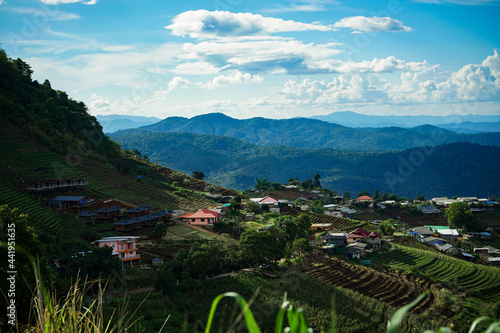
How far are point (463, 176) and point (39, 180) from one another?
129m

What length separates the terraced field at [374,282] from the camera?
1003 inches

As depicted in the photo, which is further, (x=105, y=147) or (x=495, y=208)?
(x=495, y=208)

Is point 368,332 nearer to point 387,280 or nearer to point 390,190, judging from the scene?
point 387,280

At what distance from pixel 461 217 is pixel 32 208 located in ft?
149

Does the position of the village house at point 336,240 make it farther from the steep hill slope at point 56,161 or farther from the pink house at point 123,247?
the pink house at point 123,247

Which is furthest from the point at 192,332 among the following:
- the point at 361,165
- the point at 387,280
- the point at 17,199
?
the point at 361,165

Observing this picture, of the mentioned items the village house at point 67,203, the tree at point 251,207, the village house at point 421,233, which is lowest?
the village house at point 421,233

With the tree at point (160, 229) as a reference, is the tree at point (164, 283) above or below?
below

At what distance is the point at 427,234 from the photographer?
4747cm

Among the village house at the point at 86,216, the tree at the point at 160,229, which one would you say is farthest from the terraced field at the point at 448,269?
the village house at the point at 86,216

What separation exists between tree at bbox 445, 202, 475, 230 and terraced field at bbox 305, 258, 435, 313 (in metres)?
22.4

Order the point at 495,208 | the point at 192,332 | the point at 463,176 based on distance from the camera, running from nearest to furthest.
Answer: the point at 192,332, the point at 495,208, the point at 463,176

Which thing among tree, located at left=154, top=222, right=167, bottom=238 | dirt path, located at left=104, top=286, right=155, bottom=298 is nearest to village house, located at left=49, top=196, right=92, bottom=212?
tree, located at left=154, top=222, right=167, bottom=238

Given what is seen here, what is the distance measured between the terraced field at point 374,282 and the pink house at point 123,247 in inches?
478
